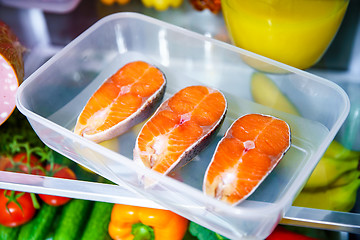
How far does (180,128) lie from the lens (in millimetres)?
948

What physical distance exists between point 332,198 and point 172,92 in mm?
439

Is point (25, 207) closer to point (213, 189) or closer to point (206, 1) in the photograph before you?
point (213, 189)

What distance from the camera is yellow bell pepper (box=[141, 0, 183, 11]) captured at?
133cm

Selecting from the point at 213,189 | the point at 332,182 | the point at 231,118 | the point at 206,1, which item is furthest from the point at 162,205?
the point at 206,1

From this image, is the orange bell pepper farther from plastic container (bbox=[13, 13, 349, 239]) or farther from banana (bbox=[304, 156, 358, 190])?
banana (bbox=[304, 156, 358, 190])

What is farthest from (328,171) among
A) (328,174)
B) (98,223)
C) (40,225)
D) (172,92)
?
(40,225)

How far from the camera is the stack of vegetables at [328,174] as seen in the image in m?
1.02

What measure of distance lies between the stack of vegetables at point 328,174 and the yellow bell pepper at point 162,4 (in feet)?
1.30

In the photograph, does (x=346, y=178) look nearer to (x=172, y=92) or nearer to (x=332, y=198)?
(x=332, y=198)

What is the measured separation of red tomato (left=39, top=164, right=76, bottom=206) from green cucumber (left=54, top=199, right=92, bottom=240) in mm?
27

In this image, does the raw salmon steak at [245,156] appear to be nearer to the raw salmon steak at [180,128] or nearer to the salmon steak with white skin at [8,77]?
the raw salmon steak at [180,128]

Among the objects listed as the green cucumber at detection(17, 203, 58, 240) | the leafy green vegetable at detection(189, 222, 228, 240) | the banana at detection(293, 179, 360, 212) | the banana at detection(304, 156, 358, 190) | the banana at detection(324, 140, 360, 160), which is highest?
the banana at detection(324, 140, 360, 160)

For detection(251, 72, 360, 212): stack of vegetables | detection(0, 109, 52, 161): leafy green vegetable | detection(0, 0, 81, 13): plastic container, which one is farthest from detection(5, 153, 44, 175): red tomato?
detection(251, 72, 360, 212): stack of vegetables

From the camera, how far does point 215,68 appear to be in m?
1.18
